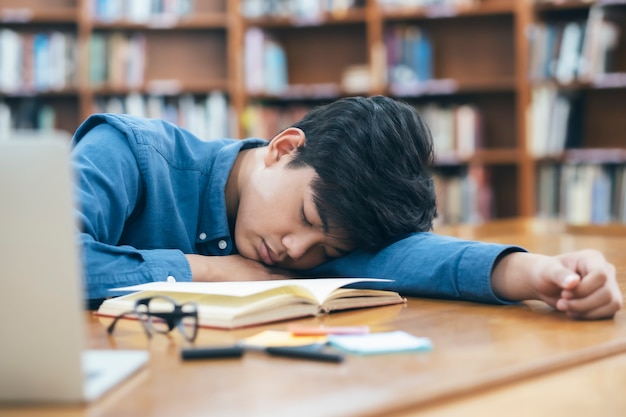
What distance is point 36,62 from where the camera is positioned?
436 centimetres

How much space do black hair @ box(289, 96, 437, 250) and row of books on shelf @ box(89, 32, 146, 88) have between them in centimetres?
323

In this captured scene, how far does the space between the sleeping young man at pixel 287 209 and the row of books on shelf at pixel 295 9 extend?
3.02 m

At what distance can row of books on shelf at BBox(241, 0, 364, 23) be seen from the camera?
4.39 m

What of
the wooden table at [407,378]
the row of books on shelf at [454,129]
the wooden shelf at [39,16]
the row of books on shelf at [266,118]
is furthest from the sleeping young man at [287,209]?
the wooden shelf at [39,16]

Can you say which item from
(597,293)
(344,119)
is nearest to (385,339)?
(597,293)

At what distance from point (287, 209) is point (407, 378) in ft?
2.20

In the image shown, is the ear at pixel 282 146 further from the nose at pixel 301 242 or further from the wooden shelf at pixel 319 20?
the wooden shelf at pixel 319 20

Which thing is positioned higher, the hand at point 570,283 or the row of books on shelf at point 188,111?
the row of books on shelf at point 188,111

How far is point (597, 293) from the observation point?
942 millimetres

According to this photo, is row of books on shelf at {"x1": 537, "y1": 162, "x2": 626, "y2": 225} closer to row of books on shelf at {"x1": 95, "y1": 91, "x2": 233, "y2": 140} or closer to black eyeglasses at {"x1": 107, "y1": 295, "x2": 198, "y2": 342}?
row of books on shelf at {"x1": 95, "y1": 91, "x2": 233, "y2": 140}

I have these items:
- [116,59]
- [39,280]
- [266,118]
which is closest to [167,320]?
[39,280]

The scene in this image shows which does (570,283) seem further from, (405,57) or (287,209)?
(405,57)

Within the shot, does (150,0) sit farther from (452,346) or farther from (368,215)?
(452,346)

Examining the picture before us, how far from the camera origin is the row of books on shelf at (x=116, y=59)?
4.38 metres
